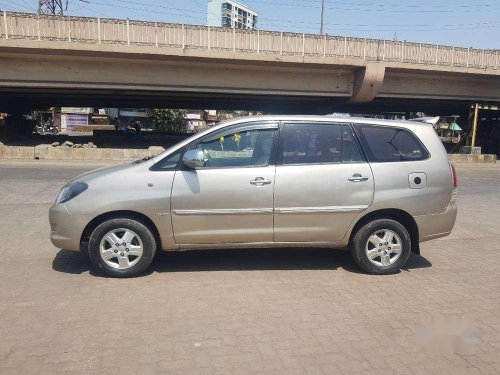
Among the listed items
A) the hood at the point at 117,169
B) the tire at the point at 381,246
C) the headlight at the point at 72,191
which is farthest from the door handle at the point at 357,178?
the headlight at the point at 72,191

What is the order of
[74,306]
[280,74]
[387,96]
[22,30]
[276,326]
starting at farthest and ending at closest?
[387,96]
[280,74]
[22,30]
[74,306]
[276,326]

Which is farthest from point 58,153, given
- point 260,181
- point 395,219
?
point 395,219

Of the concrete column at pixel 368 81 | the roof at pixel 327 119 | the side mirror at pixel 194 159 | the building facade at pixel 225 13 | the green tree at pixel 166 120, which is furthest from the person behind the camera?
the building facade at pixel 225 13

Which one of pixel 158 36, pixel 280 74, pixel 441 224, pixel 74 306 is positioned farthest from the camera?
pixel 280 74

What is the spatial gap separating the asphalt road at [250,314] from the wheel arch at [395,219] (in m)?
0.44

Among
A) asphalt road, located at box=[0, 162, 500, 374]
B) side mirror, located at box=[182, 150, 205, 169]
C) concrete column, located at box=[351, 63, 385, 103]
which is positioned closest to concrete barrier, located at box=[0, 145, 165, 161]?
concrete column, located at box=[351, 63, 385, 103]

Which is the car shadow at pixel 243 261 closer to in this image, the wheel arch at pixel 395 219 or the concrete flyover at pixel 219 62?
the wheel arch at pixel 395 219

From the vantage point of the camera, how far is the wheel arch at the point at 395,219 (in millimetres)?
4715

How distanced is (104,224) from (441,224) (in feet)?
12.1

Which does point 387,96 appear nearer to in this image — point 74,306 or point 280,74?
point 280,74

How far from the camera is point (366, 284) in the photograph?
4418 millimetres

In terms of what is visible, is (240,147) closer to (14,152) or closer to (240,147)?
(240,147)

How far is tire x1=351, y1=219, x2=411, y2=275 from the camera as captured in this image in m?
4.68

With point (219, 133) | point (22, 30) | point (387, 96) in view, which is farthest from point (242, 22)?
point (219, 133)
